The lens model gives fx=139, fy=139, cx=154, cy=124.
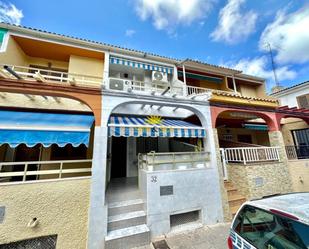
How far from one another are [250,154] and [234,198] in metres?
3.36

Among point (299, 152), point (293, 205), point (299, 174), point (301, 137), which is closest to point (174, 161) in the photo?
point (293, 205)

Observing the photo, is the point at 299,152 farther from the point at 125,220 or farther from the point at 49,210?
the point at 49,210

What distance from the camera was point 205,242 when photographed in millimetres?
6293

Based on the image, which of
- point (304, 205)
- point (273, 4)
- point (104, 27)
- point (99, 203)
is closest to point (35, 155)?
point (99, 203)

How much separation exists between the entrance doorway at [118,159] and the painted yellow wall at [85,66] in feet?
19.4

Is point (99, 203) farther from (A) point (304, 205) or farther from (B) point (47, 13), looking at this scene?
(B) point (47, 13)

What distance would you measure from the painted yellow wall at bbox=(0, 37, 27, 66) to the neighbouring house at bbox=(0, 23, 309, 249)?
0.09 meters

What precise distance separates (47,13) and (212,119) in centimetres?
1394

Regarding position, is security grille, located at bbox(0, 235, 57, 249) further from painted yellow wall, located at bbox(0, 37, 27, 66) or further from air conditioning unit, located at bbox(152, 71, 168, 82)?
air conditioning unit, located at bbox(152, 71, 168, 82)

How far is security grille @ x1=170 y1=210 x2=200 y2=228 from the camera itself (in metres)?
7.64

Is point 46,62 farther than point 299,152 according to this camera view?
No

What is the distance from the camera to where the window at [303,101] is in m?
15.8

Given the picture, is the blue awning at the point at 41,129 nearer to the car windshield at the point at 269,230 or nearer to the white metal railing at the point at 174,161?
the white metal railing at the point at 174,161

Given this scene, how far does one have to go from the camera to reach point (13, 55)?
31.4ft
